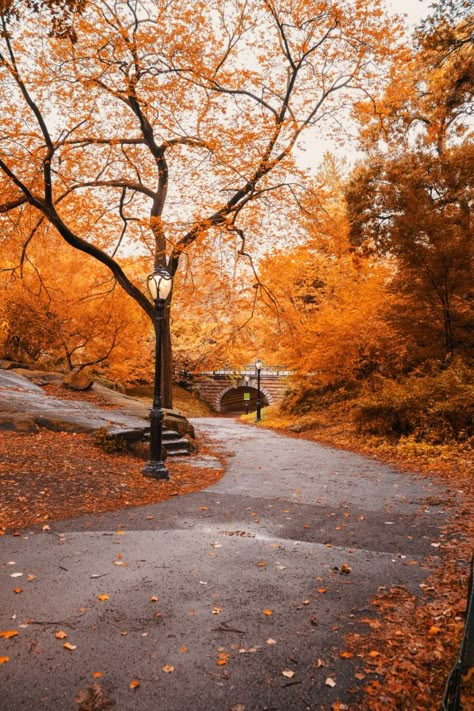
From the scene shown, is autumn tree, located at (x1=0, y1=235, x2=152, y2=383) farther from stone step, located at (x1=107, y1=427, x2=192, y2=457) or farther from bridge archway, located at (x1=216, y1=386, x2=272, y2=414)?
bridge archway, located at (x1=216, y1=386, x2=272, y2=414)

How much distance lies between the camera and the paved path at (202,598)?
7.50ft

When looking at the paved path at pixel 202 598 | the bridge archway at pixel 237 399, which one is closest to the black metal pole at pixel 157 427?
the paved path at pixel 202 598

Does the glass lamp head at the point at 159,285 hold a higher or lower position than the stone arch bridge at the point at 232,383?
higher

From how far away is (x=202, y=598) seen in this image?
3170mm

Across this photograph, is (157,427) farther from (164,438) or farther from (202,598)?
(202,598)

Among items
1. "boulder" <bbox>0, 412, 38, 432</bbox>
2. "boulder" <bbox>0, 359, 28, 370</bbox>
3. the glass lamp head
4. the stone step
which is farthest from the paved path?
"boulder" <bbox>0, 359, 28, 370</bbox>

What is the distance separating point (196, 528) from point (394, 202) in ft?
33.1

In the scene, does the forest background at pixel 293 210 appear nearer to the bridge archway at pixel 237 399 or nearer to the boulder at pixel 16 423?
the boulder at pixel 16 423

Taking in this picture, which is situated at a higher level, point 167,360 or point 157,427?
point 167,360

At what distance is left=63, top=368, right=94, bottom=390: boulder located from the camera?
552 inches

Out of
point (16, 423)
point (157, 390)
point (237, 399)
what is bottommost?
point (237, 399)

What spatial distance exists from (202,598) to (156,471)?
4156 millimetres

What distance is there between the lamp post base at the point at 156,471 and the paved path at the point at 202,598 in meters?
1.33

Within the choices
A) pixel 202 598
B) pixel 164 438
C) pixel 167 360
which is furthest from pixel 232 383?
pixel 202 598
